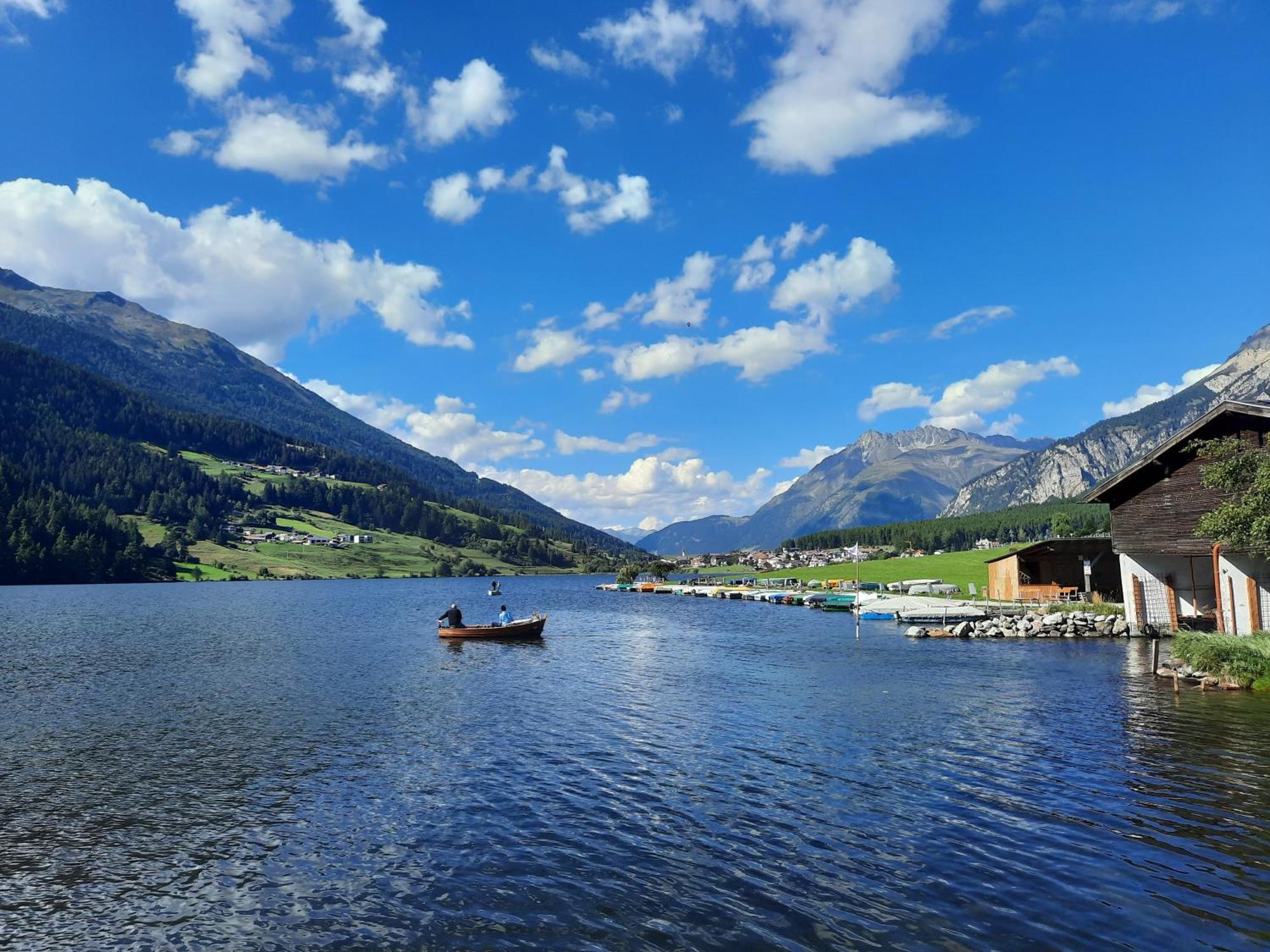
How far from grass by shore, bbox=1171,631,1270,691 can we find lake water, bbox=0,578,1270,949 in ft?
6.22

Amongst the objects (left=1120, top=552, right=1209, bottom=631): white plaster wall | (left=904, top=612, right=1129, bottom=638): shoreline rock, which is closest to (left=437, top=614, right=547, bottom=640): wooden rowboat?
(left=904, top=612, right=1129, bottom=638): shoreline rock

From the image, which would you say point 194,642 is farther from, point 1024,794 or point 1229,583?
point 1229,583

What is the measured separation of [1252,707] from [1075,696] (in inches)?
269

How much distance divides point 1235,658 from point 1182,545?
17151mm

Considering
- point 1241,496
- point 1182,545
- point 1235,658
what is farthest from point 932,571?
point 1235,658

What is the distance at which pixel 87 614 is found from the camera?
98688 mm

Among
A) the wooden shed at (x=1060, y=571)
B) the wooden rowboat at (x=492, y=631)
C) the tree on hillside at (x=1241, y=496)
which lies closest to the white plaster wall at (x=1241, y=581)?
the tree on hillside at (x=1241, y=496)

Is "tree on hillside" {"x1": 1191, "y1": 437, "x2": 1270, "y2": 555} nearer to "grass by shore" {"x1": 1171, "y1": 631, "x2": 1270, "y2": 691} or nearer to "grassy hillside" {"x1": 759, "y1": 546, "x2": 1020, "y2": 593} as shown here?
"grass by shore" {"x1": 1171, "y1": 631, "x2": 1270, "y2": 691}

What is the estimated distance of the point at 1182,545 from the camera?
49.4 metres

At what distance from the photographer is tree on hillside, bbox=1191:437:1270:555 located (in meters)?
35.2

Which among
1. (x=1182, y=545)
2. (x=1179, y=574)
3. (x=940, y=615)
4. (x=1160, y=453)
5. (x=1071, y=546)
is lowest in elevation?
(x=940, y=615)

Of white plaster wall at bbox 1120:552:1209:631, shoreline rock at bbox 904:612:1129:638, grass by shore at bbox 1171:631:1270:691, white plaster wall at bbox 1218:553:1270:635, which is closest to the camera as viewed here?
grass by shore at bbox 1171:631:1270:691

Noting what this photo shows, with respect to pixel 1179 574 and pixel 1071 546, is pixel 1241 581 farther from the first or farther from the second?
pixel 1071 546

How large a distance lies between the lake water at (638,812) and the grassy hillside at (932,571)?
91028mm
